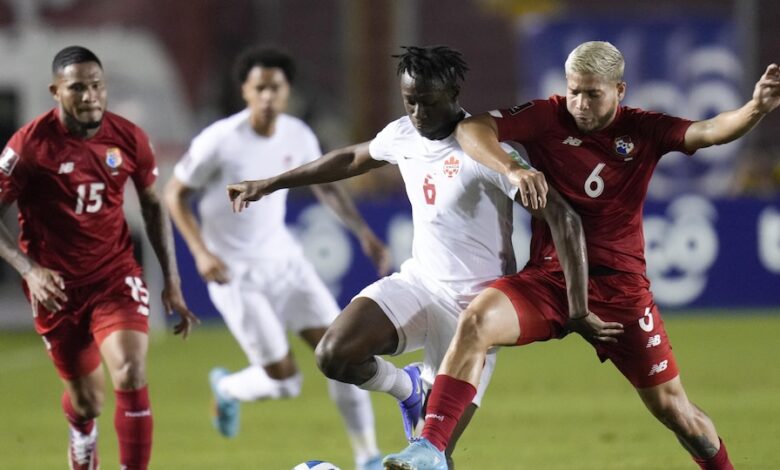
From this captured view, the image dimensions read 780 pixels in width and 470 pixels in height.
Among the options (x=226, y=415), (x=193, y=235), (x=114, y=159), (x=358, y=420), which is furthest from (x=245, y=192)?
(x=226, y=415)

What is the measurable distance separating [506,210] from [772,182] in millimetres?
10735

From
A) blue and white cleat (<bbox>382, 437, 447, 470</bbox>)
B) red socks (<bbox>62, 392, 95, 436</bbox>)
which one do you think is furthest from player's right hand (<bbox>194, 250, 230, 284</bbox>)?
blue and white cleat (<bbox>382, 437, 447, 470</bbox>)

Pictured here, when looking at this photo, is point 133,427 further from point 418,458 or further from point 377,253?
point 377,253

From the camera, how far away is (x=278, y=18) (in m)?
22.6

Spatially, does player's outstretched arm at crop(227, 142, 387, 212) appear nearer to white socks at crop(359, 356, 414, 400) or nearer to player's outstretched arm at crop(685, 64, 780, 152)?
white socks at crop(359, 356, 414, 400)

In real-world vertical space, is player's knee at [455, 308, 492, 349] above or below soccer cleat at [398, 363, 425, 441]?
above

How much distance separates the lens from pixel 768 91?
5.75m

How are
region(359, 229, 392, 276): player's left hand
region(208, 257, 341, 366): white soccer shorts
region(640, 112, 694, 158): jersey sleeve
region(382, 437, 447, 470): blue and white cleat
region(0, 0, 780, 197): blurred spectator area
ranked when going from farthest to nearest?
region(0, 0, 780, 197): blurred spectator area → region(208, 257, 341, 366): white soccer shorts → region(359, 229, 392, 276): player's left hand → region(640, 112, 694, 158): jersey sleeve → region(382, 437, 447, 470): blue and white cleat

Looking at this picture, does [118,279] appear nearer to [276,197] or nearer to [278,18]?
[276,197]

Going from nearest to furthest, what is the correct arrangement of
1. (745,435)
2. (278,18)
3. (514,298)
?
(514,298)
(745,435)
(278,18)

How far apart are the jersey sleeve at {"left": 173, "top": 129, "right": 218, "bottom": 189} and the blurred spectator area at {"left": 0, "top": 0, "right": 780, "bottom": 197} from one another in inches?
302

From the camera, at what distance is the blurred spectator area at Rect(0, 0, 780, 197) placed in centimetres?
1811

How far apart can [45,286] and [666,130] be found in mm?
2942

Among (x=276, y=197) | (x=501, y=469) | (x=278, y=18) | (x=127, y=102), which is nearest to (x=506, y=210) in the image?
(x=501, y=469)
